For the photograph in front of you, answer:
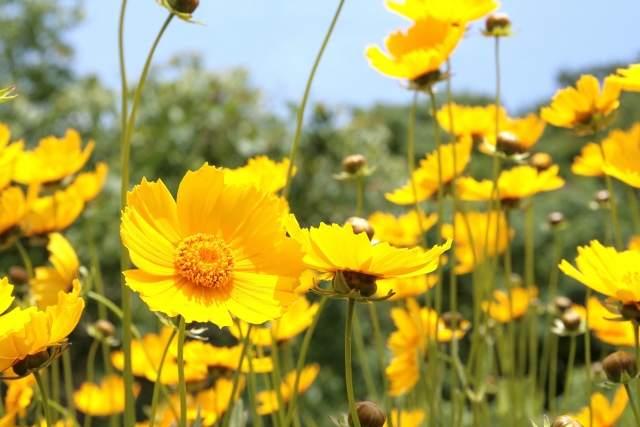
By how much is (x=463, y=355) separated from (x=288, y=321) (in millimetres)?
1934

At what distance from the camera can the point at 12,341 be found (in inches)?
17.6

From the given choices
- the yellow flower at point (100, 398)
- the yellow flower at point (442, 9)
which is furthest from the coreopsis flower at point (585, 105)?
the yellow flower at point (100, 398)

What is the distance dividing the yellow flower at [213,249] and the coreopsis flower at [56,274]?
0.31m

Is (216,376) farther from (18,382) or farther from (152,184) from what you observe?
→ (152,184)

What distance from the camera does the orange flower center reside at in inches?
19.7

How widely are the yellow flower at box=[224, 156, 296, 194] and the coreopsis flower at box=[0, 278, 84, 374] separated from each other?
25cm

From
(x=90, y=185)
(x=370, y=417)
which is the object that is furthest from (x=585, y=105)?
(x=90, y=185)

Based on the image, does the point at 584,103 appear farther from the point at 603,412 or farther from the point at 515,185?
the point at 603,412


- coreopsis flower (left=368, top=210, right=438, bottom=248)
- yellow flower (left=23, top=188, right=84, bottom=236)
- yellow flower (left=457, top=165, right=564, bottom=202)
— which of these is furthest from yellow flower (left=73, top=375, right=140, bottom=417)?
yellow flower (left=457, top=165, right=564, bottom=202)

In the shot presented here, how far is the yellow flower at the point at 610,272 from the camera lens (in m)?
0.52

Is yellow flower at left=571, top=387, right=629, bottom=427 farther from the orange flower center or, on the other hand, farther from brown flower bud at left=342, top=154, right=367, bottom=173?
the orange flower center

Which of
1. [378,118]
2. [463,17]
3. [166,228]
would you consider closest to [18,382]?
[166,228]

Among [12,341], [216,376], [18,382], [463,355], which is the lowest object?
[463,355]

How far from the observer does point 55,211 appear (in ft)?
2.99
